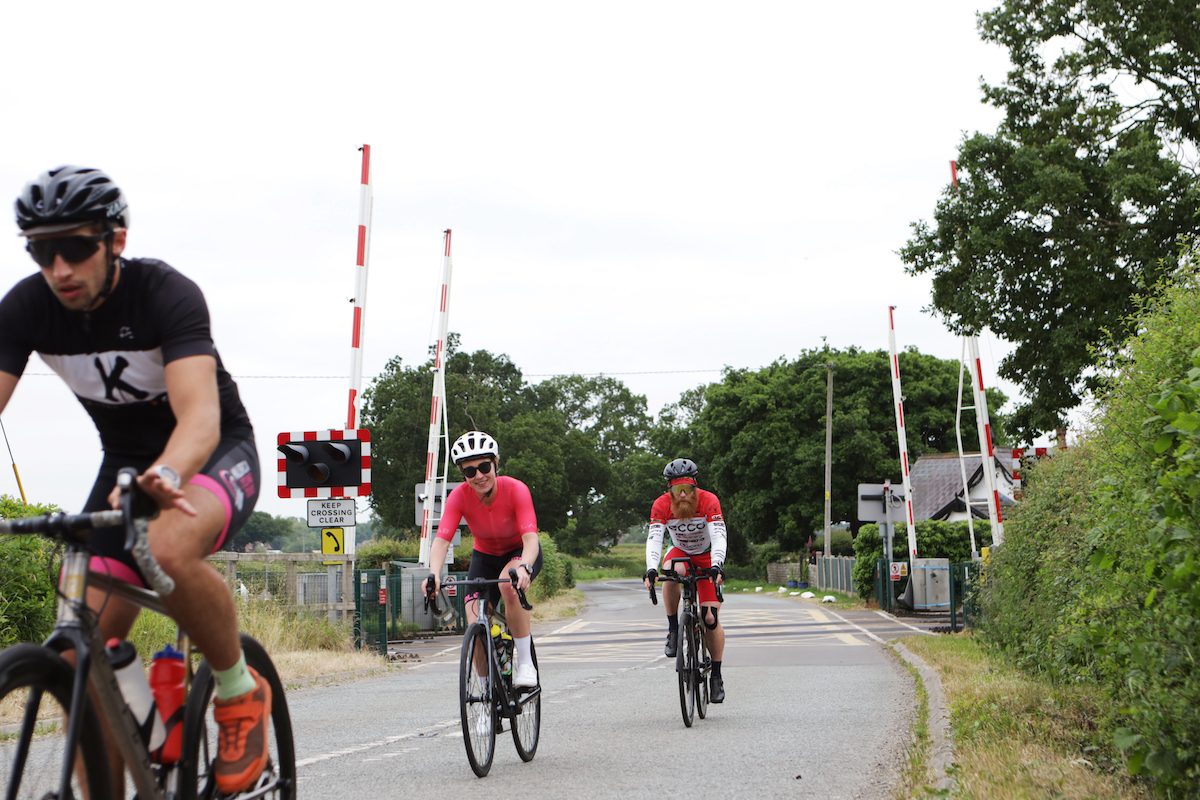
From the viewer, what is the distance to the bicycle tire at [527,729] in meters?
6.95

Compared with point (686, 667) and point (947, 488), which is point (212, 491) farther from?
point (947, 488)

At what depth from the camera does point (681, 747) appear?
7.66 metres

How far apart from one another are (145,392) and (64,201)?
580 millimetres

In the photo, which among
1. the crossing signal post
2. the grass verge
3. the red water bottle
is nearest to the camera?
the red water bottle

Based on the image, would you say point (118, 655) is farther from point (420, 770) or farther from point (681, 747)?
point (681, 747)

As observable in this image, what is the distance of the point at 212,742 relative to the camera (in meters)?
3.34

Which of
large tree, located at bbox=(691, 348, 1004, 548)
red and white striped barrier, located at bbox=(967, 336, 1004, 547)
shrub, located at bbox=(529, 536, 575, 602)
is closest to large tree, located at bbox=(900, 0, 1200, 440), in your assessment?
red and white striped barrier, located at bbox=(967, 336, 1004, 547)

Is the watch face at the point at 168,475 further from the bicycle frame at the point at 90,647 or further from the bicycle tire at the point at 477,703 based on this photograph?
the bicycle tire at the point at 477,703

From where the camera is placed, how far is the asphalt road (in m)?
6.22

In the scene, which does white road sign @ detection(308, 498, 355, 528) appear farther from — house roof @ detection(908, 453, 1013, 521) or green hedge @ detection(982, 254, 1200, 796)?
house roof @ detection(908, 453, 1013, 521)

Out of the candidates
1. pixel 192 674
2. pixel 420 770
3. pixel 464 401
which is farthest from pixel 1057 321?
pixel 464 401

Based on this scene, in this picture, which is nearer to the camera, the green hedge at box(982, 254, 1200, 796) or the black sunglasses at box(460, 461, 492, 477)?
the green hedge at box(982, 254, 1200, 796)

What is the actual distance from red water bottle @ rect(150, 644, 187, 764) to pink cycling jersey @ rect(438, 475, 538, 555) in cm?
360

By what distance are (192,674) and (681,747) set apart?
15.9 ft
